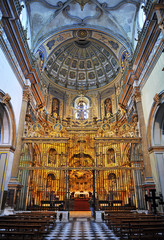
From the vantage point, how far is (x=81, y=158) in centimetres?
1249

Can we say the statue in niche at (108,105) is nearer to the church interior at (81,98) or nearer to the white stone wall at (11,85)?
the church interior at (81,98)

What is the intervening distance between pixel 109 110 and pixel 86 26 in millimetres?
10107

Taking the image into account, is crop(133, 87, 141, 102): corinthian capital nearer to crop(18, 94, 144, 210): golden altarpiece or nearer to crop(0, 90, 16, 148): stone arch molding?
crop(18, 94, 144, 210): golden altarpiece

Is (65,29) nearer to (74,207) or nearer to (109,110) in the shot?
(109,110)

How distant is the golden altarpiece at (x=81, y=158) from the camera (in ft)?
40.8

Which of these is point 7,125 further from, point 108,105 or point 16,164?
point 108,105

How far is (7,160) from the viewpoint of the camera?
10.7 metres

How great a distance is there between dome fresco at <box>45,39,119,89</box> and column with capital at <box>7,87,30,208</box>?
10535mm

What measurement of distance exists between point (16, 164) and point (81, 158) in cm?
419

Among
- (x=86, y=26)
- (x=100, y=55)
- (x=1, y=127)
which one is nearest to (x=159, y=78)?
(x=1, y=127)

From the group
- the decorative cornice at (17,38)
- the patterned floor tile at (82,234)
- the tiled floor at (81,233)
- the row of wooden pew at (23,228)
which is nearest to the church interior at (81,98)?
the decorative cornice at (17,38)

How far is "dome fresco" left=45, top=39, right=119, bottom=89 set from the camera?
2339 cm

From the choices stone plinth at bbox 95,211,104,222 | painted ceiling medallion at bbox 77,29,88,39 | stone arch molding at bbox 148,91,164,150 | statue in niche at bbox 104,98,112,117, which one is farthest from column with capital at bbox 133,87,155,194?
painted ceiling medallion at bbox 77,29,88,39

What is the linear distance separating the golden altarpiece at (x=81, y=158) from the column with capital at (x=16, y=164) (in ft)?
1.70
